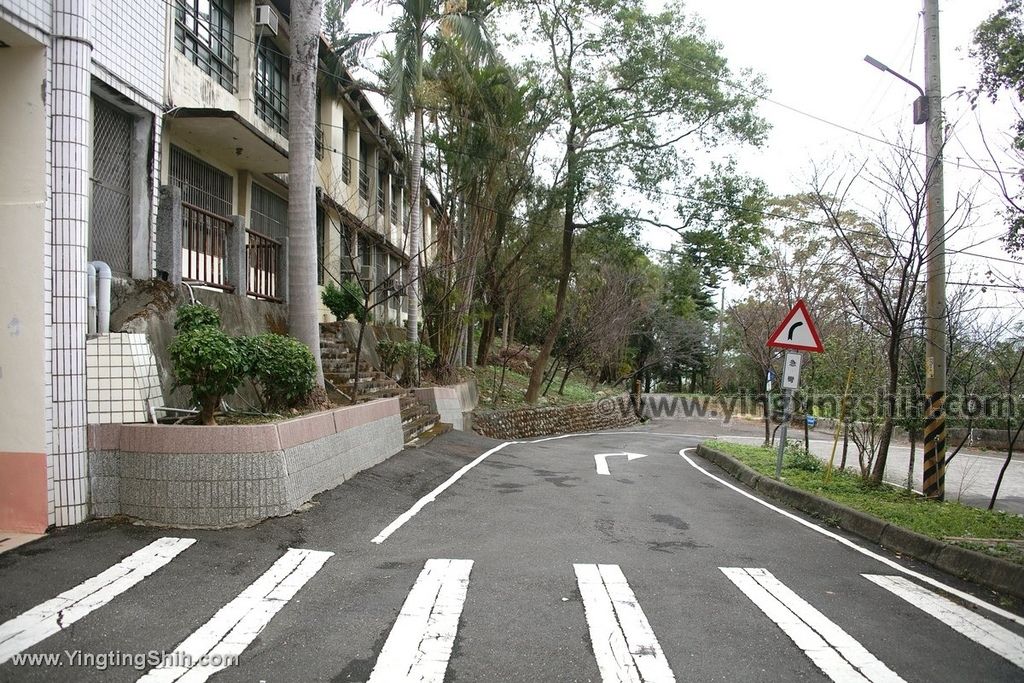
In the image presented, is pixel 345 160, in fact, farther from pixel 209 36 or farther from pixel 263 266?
pixel 263 266

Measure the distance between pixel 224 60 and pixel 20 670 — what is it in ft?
43.9

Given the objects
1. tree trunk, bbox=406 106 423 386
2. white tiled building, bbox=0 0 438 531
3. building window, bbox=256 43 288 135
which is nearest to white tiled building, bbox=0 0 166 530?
white tiled building, bbox=0 0 438 531

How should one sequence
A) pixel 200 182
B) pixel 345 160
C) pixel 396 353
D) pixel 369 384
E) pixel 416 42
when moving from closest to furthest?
pixel 200 182
pixel 369 384
pixel 416 42
pixel 396 353
pixel 345 160

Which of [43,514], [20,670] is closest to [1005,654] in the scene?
[20,670]

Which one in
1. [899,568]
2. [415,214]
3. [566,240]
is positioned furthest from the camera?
[566,240]

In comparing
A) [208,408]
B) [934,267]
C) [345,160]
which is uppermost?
[345,160]

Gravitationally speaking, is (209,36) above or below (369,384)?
above

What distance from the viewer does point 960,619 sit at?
5504mm

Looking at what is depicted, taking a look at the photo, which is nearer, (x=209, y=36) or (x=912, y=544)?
(x=912, y=544)

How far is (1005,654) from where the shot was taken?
4.79 m

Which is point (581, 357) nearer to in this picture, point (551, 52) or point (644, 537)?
point (551, 52)

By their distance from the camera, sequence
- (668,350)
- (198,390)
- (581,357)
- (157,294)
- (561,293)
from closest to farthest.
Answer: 1. (198,390)
2. (157,294)
3. (561,293)
4. (581,357)
5. (668,350)

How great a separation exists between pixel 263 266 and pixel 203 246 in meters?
2.56

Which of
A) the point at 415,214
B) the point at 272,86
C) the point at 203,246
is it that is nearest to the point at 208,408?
the point at 203,246
